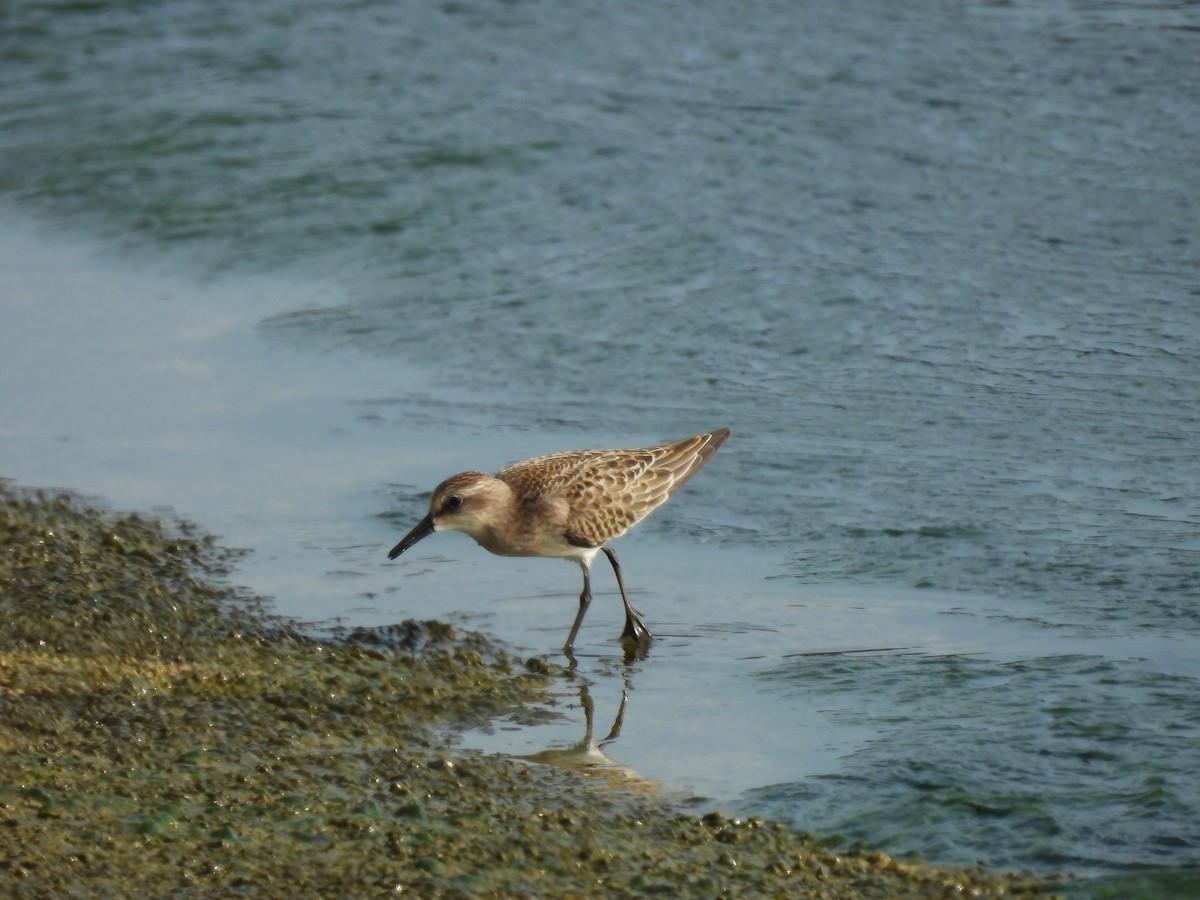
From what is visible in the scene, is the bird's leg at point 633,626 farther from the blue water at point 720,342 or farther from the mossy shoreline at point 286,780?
the mossy shoreline at point 286,780

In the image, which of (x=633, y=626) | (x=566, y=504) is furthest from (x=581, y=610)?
(x=566, y=504)

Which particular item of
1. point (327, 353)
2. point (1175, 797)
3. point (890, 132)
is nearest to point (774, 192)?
point (890, 132)

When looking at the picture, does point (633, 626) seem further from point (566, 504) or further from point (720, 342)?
point (720, 342)

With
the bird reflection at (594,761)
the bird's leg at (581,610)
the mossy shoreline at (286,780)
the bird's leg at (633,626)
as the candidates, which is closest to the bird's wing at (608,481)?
the bird's leg at (581,610)

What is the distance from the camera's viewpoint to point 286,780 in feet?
19.7

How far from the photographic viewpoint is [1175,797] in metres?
6.05

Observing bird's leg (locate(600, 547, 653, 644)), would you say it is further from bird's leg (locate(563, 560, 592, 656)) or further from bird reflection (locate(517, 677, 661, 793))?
bird reflection (locate(517, 677, 661, 793))

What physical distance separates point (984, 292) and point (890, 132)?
2.69 m

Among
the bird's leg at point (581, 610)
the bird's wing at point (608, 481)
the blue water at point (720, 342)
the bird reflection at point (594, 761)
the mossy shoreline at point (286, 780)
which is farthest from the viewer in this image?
the bird's wing at point (608, 481)

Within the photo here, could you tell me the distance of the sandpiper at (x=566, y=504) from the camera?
7832 mm

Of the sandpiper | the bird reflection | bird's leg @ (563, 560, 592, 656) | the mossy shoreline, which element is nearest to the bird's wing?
the sandpiper

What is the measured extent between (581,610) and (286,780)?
2039mm

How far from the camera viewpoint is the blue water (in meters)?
6.91

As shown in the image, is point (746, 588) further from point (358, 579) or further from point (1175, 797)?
point (1175, 797)
